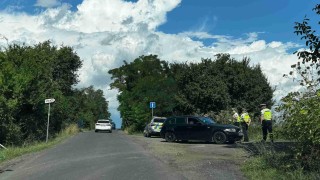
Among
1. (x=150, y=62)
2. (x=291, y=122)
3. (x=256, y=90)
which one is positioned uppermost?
(x=150, y=62)

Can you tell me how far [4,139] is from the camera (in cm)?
2430

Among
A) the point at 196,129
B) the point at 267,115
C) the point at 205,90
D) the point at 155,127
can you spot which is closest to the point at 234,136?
the point at 196,129

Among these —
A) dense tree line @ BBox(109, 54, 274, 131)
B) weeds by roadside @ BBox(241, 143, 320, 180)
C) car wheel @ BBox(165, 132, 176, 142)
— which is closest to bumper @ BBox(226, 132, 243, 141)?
car wheel @ BBox(165, 132, 176, 142)

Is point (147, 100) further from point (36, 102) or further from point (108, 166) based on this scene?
point (108, 166)

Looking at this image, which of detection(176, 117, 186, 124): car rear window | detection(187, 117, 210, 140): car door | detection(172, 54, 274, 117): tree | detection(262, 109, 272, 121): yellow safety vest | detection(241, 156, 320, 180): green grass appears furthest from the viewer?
detection(172, 54, 274, 117): tree

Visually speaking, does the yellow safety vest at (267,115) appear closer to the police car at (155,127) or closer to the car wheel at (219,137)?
the car wheel at (219,137)

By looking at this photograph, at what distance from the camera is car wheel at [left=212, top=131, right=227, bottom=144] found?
76.8 feet

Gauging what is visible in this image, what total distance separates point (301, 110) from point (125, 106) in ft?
156

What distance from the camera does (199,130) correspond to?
24.5m

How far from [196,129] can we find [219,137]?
1610 mm

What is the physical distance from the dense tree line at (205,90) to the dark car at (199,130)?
16112 mm

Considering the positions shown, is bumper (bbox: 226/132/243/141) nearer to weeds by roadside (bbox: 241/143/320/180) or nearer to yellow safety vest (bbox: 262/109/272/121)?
yellow safety vest (bbox: 262/109/272/121)

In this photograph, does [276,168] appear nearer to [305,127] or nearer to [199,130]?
[305,127]


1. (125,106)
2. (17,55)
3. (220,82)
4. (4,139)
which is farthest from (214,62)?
(4,139)
